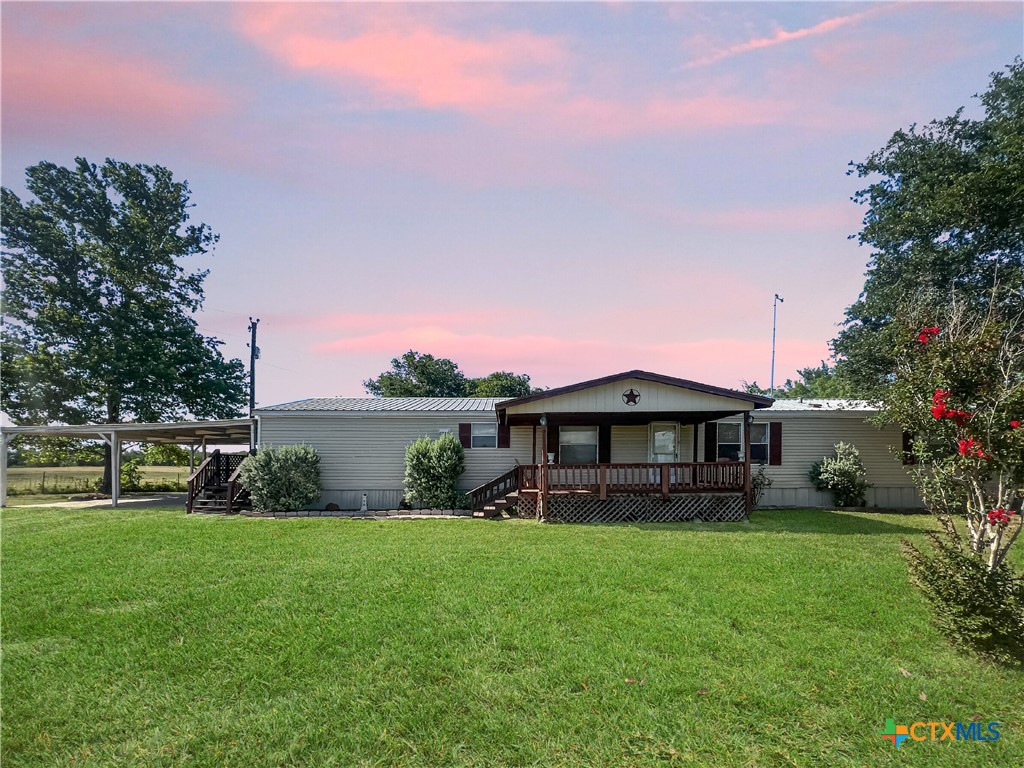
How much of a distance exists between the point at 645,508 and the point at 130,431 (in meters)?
16.0

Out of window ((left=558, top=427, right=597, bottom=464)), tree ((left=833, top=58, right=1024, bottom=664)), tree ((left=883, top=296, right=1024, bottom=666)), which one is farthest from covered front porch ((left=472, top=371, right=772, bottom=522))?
tree ((left=883, top=296, right=1024, bottom=666))

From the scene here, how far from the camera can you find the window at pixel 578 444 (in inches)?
576

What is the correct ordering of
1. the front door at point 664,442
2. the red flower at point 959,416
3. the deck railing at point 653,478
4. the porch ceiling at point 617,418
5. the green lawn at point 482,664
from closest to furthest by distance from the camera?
the green lawn at point 482,664 → the red flower at point 959,416 → the deck railing at point 653,478 → the porch ceiling at point 617,418 → the front door at point 664,442

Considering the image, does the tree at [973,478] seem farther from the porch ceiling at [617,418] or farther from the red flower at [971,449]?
the porch ceiling at [617,418]

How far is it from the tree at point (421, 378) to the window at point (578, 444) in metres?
24.2

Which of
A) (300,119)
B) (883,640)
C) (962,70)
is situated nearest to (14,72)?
(300,119)

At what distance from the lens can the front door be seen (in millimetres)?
14297

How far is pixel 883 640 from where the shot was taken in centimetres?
469

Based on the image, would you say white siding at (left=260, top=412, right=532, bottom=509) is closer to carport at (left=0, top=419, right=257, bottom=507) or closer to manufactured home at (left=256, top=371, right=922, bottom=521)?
manufactured home at (left=256, top=371, right=922, bottom=521)

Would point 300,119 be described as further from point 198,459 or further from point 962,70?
point 198,459

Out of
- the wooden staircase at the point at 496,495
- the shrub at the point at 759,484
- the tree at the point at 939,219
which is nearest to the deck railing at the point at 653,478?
the wooden staircase at the point at 496,495

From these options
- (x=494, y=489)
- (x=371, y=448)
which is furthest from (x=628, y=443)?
(x=371, y=448)

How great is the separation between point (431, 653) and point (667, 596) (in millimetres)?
2924

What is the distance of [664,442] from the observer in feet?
47.2
